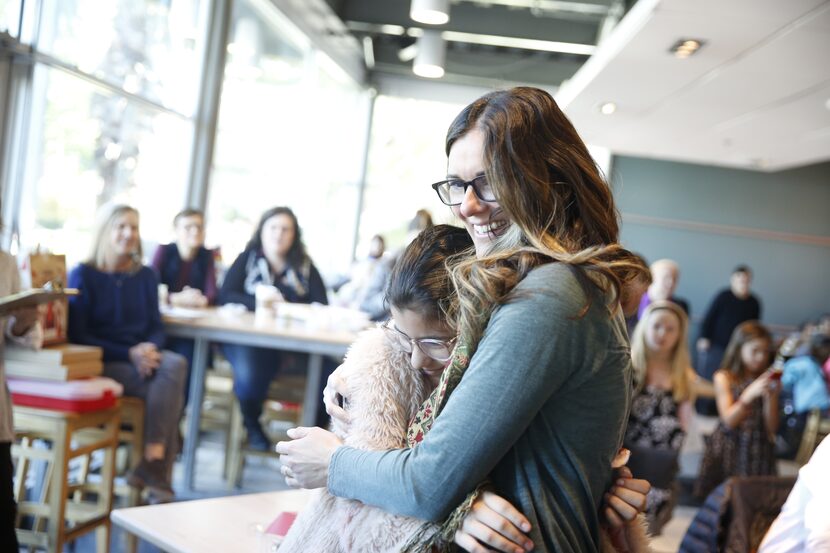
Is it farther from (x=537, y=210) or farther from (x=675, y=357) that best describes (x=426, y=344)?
Result: (x=675, y=357)

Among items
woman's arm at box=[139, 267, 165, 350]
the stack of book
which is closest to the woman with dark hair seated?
woman's arm at box=[139, 267, 165, 350]

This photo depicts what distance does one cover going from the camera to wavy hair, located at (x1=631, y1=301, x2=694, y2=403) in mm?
3971

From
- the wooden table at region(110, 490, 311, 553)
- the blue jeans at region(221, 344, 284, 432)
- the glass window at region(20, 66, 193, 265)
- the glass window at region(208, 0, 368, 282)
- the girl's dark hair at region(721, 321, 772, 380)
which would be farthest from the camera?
the glass window at region(208, 0, 368, 282)

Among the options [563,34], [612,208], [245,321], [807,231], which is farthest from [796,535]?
[807,231]

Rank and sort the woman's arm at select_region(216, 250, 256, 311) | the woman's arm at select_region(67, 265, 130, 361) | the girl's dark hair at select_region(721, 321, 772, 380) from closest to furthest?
the woman's arm at select_region(67, 265, 130, 361) < the girl's dark hair at select_region(721, 321, 772, 380) < the woman's arm at select_region(216, 250, 256, 311)

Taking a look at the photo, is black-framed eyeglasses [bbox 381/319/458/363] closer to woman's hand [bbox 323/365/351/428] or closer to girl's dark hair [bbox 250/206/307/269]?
woman's hand [bbox 323/365/351/428]

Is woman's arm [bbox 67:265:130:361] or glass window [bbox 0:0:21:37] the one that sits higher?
glass window [bbox 0:0:21:37]

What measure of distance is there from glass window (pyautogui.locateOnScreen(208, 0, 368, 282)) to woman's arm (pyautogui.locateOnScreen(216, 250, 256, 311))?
1874 millimetres

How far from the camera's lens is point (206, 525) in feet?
6.51

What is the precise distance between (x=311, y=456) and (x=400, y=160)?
391 inches

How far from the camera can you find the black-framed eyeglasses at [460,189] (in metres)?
1.27

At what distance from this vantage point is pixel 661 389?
3.97 m

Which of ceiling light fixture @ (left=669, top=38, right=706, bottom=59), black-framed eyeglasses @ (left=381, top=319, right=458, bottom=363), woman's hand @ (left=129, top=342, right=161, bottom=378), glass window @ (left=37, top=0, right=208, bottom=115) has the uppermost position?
ceiling light fixture @ (left=669, top=38, right=706, bottom=59)

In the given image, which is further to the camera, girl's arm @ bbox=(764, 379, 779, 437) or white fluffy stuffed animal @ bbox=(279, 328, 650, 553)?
girl's arm @ bbox=(764, 379, 779, 437)
